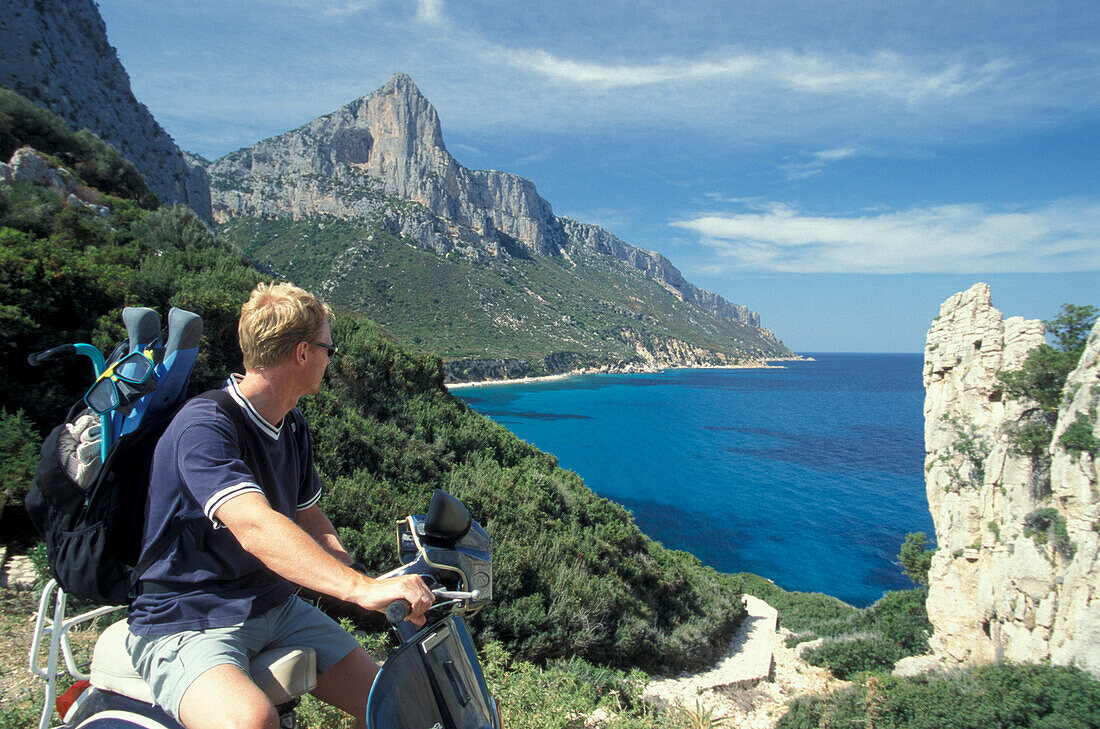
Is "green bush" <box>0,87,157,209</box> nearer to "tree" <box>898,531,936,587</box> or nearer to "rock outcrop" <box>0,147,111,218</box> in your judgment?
"rock outcrop" <box>0,147,111,218</box>

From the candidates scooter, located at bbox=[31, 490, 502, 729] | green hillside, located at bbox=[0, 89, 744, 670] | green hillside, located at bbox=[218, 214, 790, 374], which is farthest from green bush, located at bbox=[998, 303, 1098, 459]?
green hillside, located at bbox=[218, 214, 790, 374]

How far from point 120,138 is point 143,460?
126 ft

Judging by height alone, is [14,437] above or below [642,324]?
below

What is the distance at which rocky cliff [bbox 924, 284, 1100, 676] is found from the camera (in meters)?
9.49

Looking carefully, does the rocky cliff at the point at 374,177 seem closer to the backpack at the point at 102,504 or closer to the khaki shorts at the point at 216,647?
the backpack at the point at 102,504

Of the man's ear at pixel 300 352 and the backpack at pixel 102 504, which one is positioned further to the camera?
the man's ear at pixel 300 352

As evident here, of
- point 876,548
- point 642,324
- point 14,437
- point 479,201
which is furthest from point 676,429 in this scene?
point 479,201

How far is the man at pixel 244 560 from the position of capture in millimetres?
1361

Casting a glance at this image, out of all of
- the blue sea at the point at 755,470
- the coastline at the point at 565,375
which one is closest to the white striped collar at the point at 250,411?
the blue sea at the point at 755,470

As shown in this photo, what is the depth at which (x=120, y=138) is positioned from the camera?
2947cm

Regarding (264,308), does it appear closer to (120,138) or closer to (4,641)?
(4,641)

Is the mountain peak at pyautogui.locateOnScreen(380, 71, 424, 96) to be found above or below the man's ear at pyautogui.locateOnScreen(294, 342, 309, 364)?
above

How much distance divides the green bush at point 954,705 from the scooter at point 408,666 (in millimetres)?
5662

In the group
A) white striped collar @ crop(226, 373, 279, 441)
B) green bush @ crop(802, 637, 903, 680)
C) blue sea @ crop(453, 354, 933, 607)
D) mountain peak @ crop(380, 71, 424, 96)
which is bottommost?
blue sea @ crop(453, 354, 933, 607)
